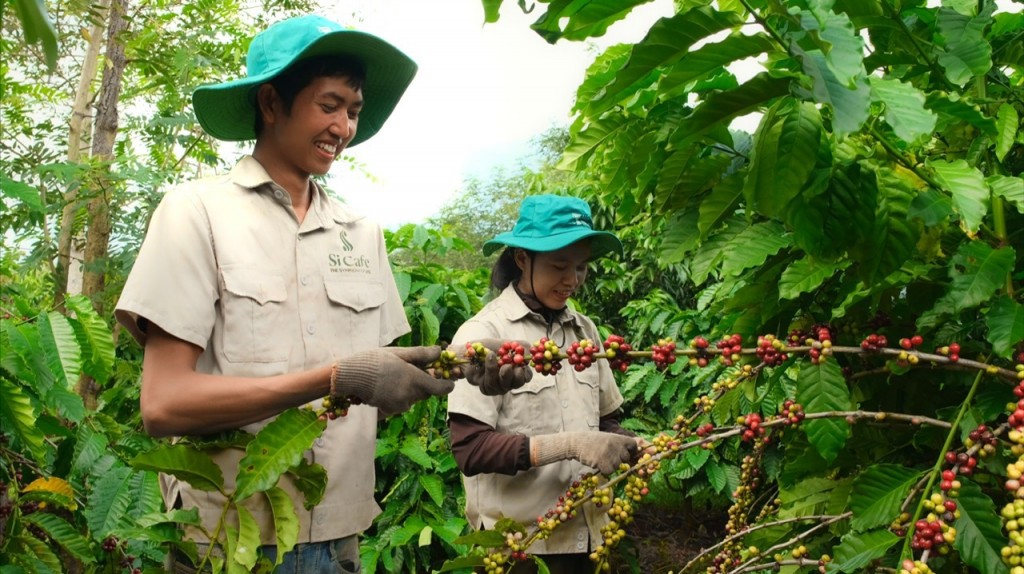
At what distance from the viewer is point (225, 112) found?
2041 mm

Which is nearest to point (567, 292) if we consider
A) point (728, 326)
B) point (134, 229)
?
point (728, 326)

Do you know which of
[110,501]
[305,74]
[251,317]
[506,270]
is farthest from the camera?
[506,270]

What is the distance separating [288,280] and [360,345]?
236mm

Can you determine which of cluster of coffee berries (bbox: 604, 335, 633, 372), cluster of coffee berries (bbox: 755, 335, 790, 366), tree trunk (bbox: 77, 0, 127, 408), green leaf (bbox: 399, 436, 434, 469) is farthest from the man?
tree trunk (bbox: 77, 0, 127, 408)

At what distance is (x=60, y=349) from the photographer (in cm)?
198

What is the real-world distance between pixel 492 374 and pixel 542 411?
752 mm

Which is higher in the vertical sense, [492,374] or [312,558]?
[492,374]

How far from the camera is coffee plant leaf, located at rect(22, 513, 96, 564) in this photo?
1.96m

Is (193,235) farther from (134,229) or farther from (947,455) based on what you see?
(134,229)

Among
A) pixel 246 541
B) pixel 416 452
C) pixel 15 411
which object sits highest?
pixel 15 411

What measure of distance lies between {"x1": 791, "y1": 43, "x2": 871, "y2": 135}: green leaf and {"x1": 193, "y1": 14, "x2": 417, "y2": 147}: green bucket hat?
1.17 meters

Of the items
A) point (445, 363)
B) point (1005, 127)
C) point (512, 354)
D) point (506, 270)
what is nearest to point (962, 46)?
point (1005, 127)

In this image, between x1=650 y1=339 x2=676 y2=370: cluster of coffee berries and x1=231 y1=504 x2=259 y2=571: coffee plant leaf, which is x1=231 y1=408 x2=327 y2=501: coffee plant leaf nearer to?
x1=231 y1=504 x2=259 y2=571: coffee plant leaf

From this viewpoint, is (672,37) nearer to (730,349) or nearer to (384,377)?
(730,349)
